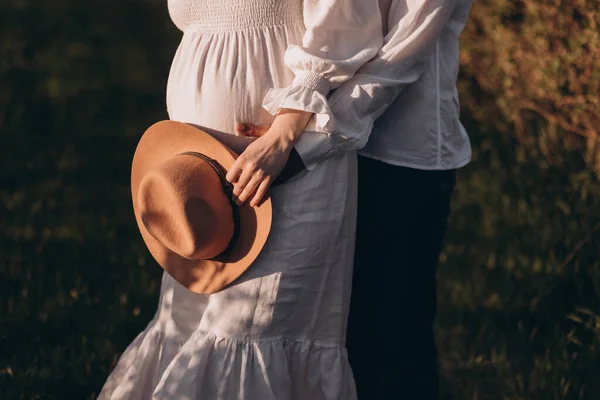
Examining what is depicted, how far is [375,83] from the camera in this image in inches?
101

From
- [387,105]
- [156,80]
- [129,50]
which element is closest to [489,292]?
[387,105]

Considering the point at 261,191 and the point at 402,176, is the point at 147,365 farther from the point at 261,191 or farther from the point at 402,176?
the point at 402,176

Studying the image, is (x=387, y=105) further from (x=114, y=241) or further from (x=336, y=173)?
(x=114, y=241)

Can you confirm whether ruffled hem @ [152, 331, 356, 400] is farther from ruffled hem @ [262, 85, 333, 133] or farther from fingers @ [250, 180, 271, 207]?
ruffled hem @ [262, 85, 333, 133]

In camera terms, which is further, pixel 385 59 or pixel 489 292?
pixel 489 292

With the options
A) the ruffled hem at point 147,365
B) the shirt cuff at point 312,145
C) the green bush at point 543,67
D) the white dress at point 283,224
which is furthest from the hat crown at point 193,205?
the green bush at point 543,67

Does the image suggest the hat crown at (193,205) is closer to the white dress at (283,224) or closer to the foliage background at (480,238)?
the white dress at (283,224)

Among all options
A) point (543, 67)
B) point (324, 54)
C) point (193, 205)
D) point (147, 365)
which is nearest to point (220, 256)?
point (193, 205)

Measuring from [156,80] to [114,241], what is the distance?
4127mm

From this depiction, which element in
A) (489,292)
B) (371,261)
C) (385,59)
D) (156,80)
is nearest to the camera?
(385,59)

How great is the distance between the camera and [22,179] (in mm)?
6434

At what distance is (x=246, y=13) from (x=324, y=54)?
0.84 feet

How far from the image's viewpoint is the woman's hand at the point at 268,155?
98.7 inches

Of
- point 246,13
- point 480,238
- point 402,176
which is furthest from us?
point 480,238
